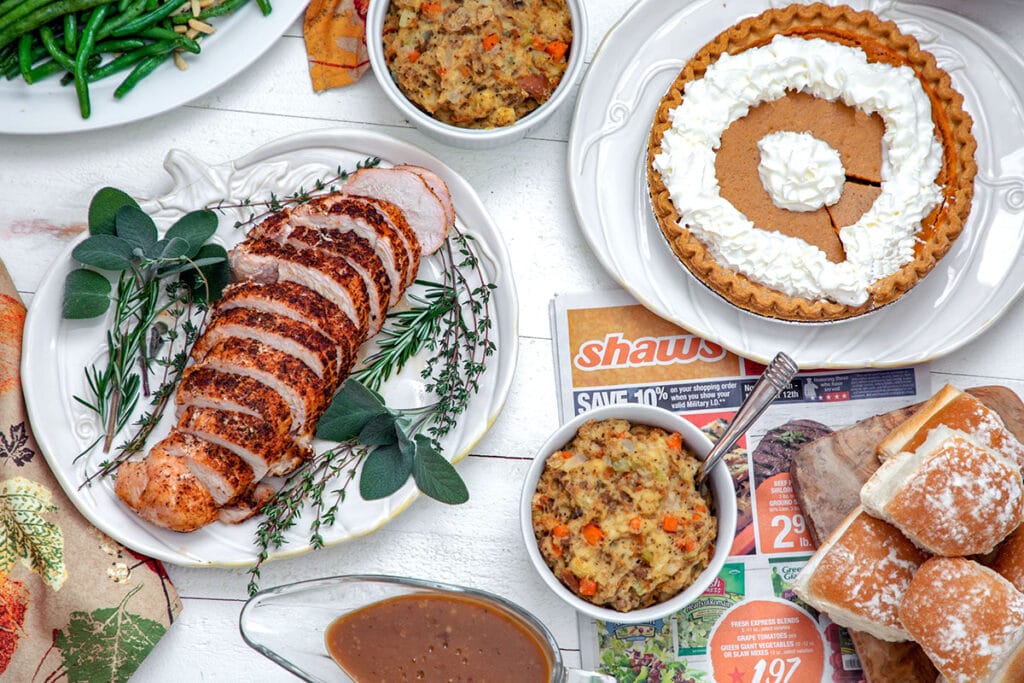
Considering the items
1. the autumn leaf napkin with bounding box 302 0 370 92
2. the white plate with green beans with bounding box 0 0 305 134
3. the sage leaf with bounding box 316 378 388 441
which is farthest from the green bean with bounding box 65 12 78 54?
the sage leaf with bounding box 316 378 388 441

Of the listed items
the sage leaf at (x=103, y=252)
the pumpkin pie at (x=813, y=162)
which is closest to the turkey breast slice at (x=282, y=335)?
the sage leaf at (x=103, y=252)

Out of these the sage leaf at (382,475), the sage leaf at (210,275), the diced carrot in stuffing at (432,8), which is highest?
the diced carrot in stuffing at (432,8)

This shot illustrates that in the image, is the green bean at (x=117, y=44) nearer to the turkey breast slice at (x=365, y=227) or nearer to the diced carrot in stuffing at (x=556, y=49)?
the turkey breast slice at (x=365, y=227)

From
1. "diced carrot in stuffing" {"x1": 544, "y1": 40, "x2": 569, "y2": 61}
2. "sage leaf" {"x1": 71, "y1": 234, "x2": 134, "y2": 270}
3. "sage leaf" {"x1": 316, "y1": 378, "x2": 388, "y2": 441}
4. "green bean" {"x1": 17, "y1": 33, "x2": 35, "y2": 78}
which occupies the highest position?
"diced carrot in stuffing" {"x1": 544, "y1": 40, "x2": 569, "y2": 61}

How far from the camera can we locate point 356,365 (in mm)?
2824

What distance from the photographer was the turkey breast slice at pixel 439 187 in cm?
275

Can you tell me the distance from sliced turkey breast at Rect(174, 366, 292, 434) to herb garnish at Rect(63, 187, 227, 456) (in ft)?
0.74

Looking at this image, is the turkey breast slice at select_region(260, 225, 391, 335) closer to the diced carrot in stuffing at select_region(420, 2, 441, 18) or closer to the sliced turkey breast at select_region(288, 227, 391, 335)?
the sliced turkey breast at select_region(288, 227, 391, 335)

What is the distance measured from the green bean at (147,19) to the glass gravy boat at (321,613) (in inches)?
69.7

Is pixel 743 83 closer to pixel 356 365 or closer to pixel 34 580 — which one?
pixel 356 365

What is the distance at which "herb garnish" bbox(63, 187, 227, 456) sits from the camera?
265 cm

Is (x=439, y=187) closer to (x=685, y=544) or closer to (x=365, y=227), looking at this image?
(x=365, y=227)

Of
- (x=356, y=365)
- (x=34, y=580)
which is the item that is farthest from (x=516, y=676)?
(x=34, y=580)

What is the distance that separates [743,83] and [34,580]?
2.62 meters
